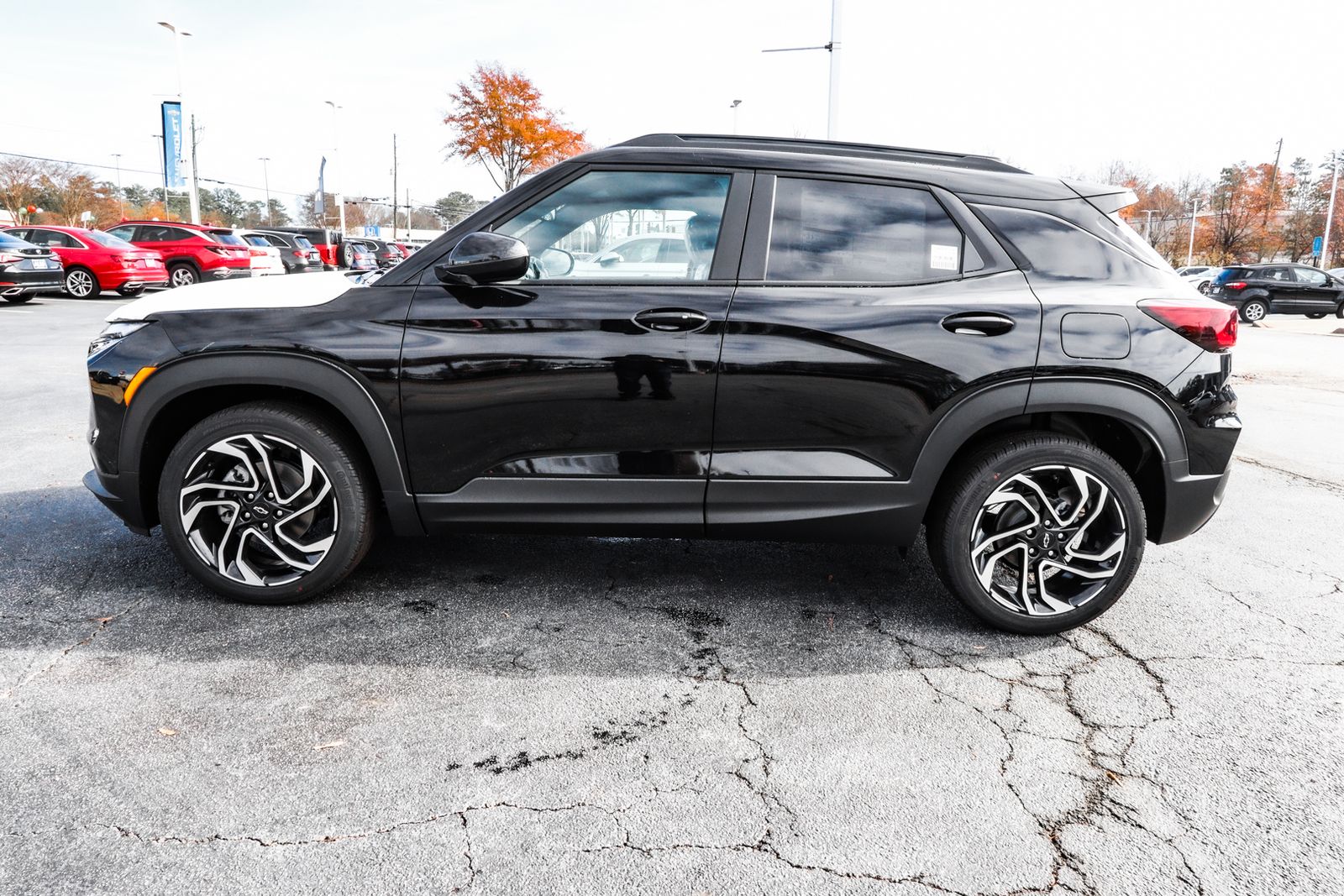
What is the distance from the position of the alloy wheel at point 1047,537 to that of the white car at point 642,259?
1.39 metres

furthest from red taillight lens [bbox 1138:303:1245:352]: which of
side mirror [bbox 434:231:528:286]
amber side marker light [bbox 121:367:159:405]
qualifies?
amber side marker light [bbox 121:367:159:405]

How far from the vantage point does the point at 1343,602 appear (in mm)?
3656

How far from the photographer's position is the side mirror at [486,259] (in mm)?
2996

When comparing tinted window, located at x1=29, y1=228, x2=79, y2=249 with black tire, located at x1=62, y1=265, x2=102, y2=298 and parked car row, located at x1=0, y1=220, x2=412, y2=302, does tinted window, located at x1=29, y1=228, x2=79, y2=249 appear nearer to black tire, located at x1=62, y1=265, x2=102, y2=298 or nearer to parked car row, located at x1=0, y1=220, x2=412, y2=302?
parked car row, located at x1=0, y1=220, x2=412, y2=302

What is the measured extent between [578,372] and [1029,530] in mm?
1704

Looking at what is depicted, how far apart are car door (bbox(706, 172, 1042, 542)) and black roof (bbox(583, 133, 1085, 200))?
0.19 feet

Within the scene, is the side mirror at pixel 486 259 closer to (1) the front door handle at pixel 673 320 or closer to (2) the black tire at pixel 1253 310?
(1) the front door handle at pixel 673 320

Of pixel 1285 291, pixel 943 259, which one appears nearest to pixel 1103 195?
pixel 943 259

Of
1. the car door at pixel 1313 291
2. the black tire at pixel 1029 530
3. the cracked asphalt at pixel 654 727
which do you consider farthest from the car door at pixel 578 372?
the car door at pixel 1313 291

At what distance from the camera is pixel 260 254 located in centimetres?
2142

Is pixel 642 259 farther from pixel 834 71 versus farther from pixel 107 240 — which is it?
pixel 107 240

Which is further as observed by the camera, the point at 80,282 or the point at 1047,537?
the point at 80,282

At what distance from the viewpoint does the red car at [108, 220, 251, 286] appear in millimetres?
20672

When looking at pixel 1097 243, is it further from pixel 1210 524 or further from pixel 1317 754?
pixel 1210 524
